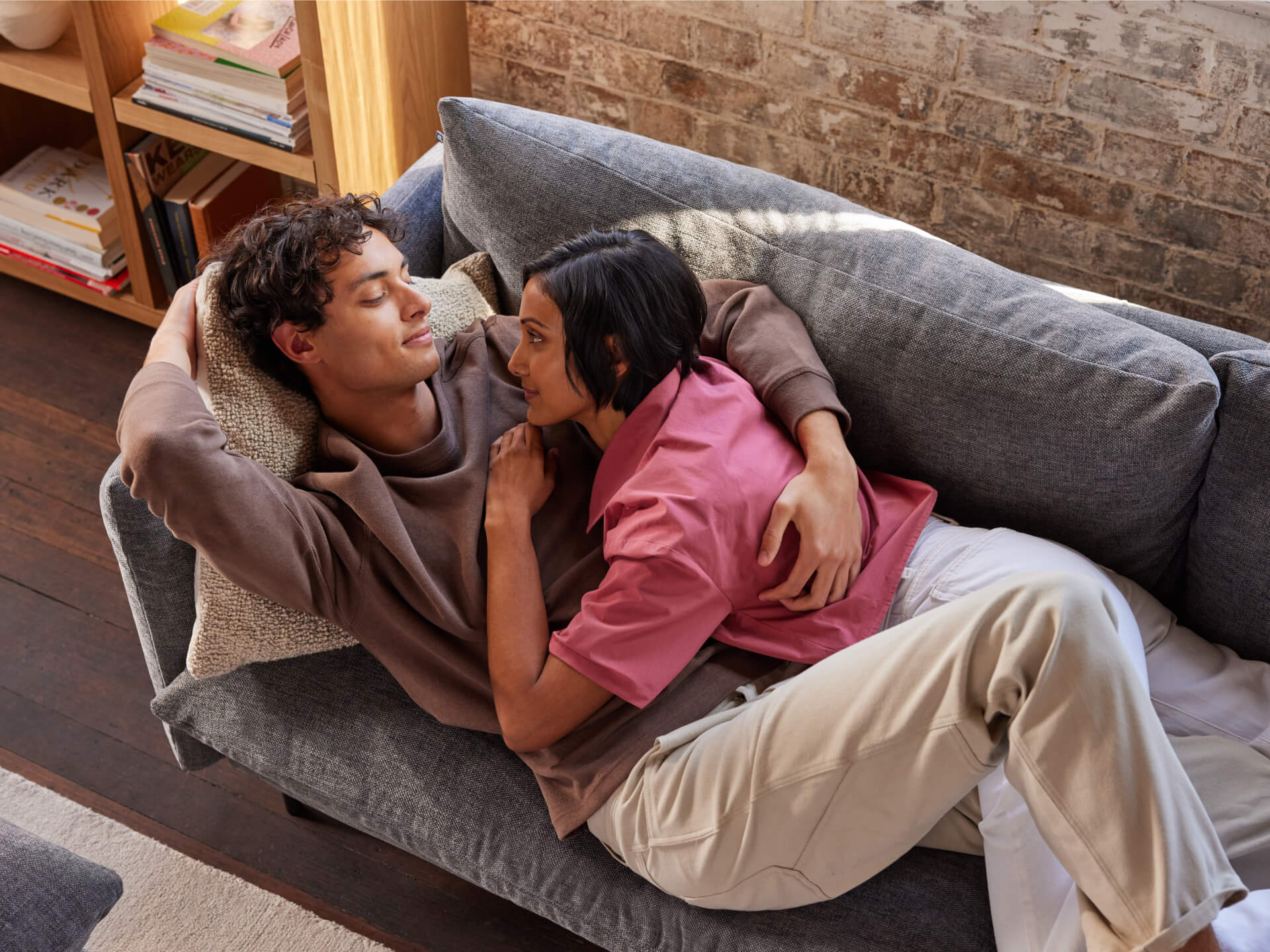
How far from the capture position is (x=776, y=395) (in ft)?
5.09

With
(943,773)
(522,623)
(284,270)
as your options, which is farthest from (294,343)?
(943,773)

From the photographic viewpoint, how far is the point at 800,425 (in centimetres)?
153

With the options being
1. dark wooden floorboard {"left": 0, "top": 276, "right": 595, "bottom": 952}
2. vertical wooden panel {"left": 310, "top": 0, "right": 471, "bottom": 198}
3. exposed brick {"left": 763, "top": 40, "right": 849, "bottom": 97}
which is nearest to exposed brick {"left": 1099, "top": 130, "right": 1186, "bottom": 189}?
exposed brick {"left": 763, "top": 40, "right": 849, "bottom": 97}

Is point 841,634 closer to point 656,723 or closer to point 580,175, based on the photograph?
point 656,723

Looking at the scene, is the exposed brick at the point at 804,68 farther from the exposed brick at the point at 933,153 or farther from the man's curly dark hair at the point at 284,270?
the man's curly dark hair at the point at 284,270

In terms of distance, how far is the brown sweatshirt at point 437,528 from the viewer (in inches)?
51.5

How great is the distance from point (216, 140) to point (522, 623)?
1.43 meters

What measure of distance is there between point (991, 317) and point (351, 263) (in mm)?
873

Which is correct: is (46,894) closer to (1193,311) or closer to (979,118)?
(979,118)

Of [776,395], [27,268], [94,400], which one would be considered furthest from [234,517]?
[27,268]

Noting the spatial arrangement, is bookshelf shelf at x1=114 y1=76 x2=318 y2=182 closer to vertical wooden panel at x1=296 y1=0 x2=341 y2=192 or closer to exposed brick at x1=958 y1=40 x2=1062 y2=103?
vertical wooden panel at x1=296 y1=0 x2=341 y2=192

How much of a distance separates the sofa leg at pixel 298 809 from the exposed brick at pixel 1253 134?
202cm

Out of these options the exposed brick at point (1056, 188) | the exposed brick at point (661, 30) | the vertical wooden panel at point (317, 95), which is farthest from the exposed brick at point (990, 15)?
the vertical wooden panel at point (317, 95)

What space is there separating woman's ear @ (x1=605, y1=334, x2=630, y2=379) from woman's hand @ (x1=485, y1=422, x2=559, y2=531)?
0.18 metres
